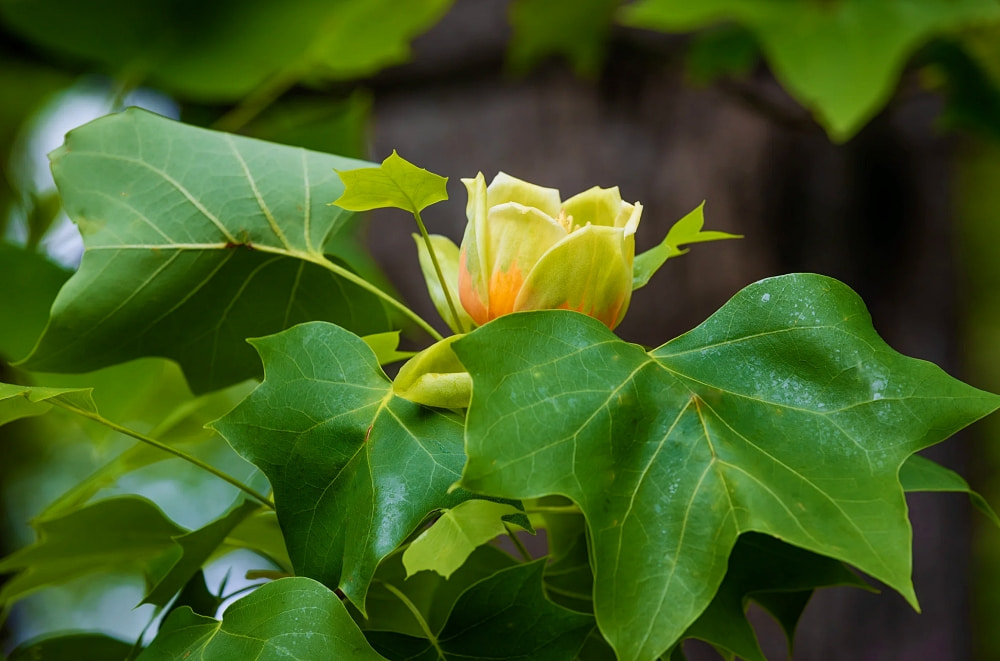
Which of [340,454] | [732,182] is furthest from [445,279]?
[732,182]

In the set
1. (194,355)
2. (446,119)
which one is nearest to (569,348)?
(194,355)

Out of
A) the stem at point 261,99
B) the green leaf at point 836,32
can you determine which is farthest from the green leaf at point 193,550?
the green leaf at point 836,32

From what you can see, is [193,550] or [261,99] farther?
[261,99]

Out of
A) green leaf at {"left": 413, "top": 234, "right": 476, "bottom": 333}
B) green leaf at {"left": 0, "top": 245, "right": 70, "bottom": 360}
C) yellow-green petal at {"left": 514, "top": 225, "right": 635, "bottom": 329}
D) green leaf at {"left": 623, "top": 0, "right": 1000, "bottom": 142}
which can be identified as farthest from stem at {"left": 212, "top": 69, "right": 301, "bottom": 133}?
yellow-green petal at {"left": 514, "top": 225, "right": 635, "bottom": 329}

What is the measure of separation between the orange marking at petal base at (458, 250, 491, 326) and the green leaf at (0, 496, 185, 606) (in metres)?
0.19

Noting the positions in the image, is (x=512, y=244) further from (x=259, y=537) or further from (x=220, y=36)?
(x=220, y=36)

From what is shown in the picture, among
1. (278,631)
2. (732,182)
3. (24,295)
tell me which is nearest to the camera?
(278,631)

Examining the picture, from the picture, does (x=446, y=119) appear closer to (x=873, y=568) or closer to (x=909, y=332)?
(x=909, y=332)

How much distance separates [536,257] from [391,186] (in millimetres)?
69

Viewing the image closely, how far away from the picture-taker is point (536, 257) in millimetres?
363

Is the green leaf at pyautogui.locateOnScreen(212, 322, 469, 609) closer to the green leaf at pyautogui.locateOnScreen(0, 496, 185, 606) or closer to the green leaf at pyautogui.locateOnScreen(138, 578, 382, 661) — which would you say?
the green leaf at pyautogui.locateOnScreen(138, 578, 382, 661)

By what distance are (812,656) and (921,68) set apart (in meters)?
0.83

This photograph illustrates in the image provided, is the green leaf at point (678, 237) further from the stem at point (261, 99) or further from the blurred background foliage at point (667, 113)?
the stem at point (261, 99)

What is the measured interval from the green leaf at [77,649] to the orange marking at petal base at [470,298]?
0.26 m
